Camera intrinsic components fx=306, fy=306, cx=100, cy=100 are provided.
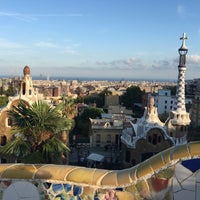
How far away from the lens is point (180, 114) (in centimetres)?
2872

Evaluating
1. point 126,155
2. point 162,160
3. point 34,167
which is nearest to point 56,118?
point 34,167

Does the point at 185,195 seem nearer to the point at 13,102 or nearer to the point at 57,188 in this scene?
the point at 57,188

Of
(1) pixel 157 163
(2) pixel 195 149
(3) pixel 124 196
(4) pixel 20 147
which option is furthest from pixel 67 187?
(4) pixel 20 147

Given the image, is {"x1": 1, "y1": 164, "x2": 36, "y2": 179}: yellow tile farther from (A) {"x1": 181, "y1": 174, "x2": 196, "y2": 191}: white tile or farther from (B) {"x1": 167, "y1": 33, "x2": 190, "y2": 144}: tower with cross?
(B) {"x1": 167, "y1": 33, "x2": 190, "y2": 144}: tower with cross

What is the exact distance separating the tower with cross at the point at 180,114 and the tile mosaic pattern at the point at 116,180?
19708 millimetres

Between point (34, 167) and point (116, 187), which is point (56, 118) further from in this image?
point (116, 187)

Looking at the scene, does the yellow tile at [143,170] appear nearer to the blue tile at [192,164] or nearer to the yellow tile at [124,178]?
the yellow tile at [124,178]

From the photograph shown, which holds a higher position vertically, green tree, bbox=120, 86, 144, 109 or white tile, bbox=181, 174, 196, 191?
white tile, bbox=181, 174, 196, 191

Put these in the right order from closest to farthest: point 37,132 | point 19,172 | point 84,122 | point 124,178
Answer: point 124,178
point 19,172
point 37,132
point 84,122

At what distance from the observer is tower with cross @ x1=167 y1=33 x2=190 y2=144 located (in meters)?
27.0

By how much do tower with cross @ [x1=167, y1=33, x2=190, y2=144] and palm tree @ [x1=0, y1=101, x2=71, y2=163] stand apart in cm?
1633

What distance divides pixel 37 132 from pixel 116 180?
194 inches

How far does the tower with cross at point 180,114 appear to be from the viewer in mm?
27000

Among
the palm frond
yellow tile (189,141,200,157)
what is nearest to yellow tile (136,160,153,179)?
yellow tile (189,141,200,157)
